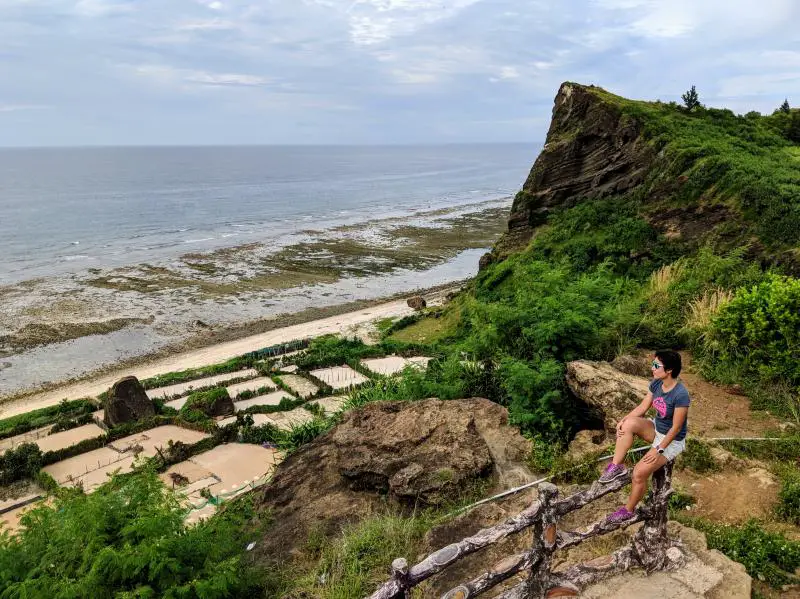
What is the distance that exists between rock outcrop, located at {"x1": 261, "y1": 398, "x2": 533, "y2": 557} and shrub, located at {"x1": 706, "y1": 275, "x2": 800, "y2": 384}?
14.7 feet

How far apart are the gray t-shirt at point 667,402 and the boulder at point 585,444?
2.63m

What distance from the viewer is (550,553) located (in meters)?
4.71

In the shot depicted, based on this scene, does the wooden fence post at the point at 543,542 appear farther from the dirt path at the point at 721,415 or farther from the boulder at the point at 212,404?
the boulder at the point at 212,404

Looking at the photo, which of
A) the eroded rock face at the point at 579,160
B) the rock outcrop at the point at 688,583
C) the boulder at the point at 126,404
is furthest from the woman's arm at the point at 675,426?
the eroded rock face at the point at 579,160

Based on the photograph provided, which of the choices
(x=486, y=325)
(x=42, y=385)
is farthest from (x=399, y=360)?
(x=42, y=385)

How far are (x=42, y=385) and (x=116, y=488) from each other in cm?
2431

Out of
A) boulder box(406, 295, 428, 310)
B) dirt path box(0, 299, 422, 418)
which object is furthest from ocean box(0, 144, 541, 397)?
boulder box(406, 295, 428, 310)

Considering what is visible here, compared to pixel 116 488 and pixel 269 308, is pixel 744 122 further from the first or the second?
pixel 116 488

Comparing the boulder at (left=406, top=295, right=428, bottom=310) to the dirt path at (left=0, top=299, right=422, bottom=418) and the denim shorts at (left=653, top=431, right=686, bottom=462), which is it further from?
the denim shorts at (left=653, top=431, right=686, bottom=462)

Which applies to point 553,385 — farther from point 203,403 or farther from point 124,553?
point 203,403

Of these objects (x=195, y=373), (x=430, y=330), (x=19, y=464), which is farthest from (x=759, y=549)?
(x=430, y=330)

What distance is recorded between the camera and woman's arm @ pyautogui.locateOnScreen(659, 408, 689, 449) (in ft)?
16.8

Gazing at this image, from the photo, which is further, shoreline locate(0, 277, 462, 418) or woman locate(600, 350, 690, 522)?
shoreline locate(0, 277, 462, 418)

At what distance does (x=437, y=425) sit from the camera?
361 inches
